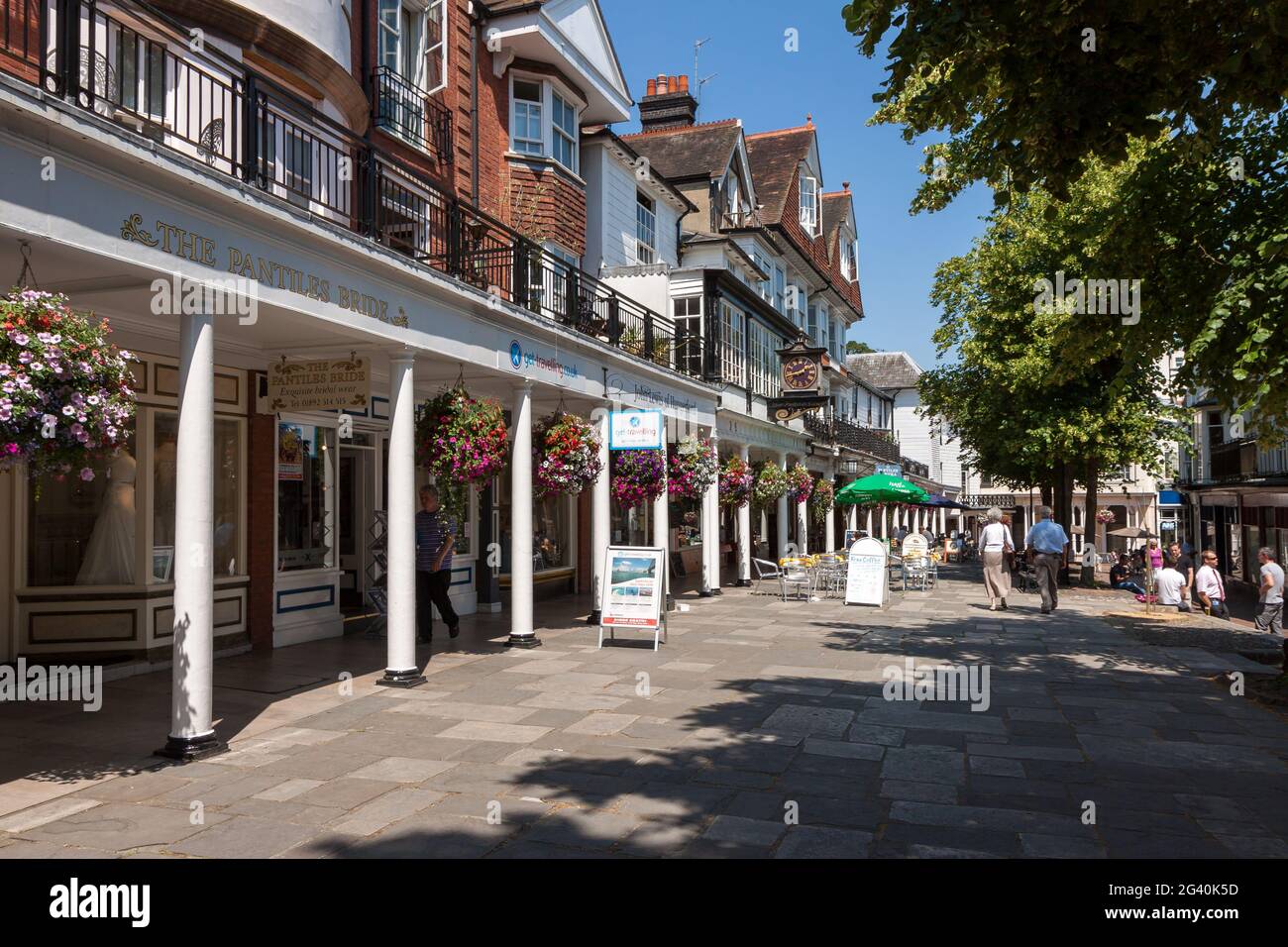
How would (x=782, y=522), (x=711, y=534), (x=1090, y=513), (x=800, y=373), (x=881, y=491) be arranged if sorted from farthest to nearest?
(x=1090, y=513) < (x=782, y=522) < (x=800, y=373) < (x=881, y=491) < (x=711, y=534)

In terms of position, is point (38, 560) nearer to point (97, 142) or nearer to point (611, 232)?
point (97, 142)

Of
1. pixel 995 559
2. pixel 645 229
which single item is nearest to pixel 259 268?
pixel 995 559

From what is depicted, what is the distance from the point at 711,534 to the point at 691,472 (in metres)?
2.77

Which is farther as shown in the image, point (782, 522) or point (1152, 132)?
point (782, 522)

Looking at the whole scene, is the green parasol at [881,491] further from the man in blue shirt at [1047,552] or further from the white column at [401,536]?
the white column at [401,536]

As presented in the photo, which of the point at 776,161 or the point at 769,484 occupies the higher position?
the point at 776,161

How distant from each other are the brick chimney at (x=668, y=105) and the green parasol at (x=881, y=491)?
15.4m

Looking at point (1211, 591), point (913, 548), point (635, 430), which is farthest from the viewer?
point (913, 548)

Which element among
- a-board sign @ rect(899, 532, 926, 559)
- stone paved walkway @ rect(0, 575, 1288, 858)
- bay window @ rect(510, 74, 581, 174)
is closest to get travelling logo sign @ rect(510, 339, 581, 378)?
stone paved walkway @ rect(0, 575, 1288, 858)

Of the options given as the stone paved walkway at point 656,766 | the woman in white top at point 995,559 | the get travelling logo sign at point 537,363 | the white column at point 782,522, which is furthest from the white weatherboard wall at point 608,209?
the stone paved walkway at point 656,766

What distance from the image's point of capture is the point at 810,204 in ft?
119

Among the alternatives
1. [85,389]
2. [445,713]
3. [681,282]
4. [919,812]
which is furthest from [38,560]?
[681,282]

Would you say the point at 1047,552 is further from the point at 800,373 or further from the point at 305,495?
the point at 305,495

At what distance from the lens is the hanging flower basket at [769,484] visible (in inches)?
921
